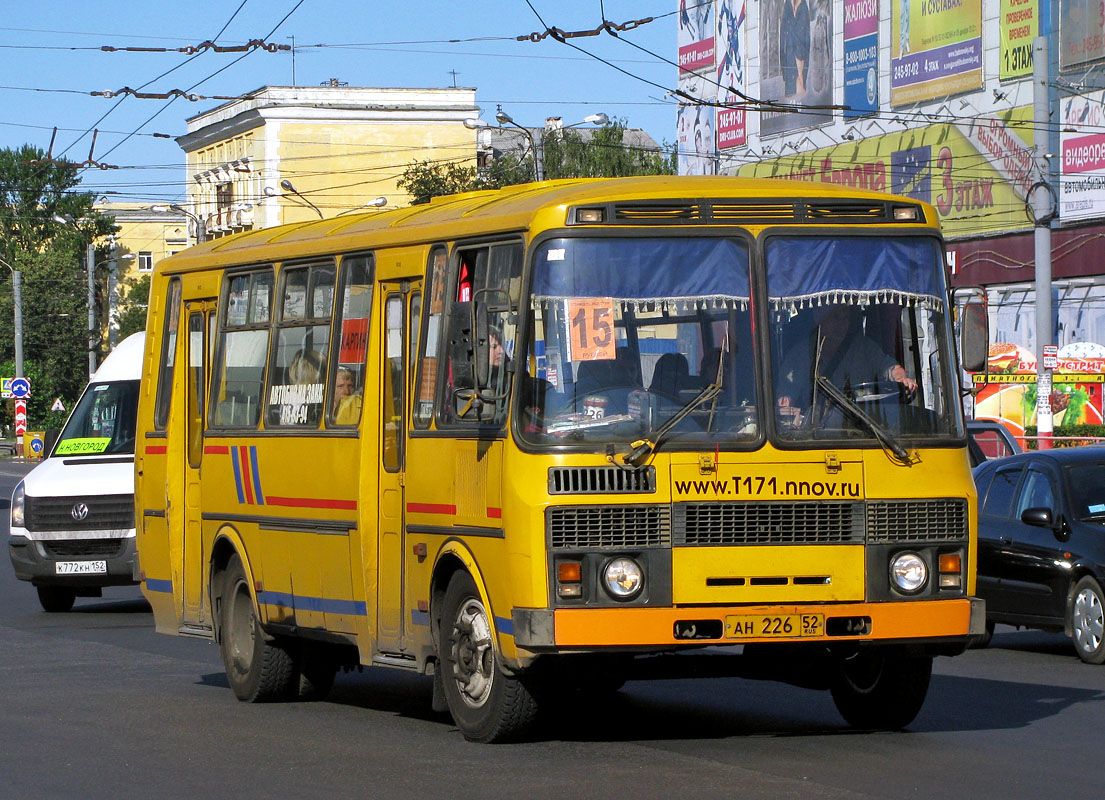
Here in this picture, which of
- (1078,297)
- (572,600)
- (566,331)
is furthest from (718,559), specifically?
(1078,297)

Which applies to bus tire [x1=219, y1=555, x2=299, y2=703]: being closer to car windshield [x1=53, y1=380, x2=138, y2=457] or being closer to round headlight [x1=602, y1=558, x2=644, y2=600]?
round headlight [x1=602, y1=558, x2=644, y2=600]

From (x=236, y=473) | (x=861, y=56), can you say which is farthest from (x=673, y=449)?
(x=861, y=56)

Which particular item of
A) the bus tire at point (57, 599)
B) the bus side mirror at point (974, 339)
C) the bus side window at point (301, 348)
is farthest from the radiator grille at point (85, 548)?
the bus side mirror at point (974, 339)

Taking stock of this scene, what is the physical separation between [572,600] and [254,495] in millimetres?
3724

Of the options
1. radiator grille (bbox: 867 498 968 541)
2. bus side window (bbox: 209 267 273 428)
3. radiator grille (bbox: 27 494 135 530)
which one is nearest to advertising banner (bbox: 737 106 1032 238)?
radiator grille (bbox: 27 494 135 530)

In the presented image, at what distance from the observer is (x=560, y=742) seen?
9852mm

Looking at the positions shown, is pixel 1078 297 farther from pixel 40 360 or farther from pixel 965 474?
pixel 40 360

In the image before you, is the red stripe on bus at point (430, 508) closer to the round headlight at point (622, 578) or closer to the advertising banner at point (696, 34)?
the round headlight at point (622, 578)

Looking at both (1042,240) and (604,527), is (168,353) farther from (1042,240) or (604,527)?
(1042,240)

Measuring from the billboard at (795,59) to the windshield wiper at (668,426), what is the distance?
4743cm

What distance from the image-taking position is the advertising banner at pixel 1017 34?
Answer: 47.2m

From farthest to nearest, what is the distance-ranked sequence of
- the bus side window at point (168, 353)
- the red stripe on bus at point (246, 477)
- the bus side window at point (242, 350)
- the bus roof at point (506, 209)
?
the bus side window at point (168, 353) → the bus side window at point (242, 350) → the red stripe on bus at point (246, 477) → the bus roof at point (506, 209)

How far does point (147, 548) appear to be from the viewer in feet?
45.4

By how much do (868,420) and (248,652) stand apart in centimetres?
469
